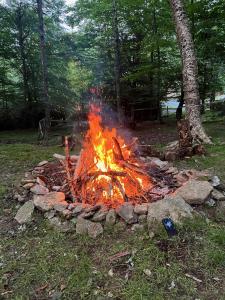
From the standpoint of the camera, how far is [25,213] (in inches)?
150

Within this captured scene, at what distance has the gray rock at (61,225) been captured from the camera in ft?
11.2

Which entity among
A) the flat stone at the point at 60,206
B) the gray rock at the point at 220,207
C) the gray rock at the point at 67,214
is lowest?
the gray rock at the point at 220,207

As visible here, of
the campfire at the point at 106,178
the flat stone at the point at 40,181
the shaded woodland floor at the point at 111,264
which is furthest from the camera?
the flat stone at the point at 40,181

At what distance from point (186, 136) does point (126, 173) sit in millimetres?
2787

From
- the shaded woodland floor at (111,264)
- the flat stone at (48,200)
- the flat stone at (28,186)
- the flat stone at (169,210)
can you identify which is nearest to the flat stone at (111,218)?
the shaded woodland floor at (111,264)

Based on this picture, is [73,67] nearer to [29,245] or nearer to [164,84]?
[164,84]

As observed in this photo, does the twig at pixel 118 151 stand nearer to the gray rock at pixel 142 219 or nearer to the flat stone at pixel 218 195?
the gray rock at pixel 142 219

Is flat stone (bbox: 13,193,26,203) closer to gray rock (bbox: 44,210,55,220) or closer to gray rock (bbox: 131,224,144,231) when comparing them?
gray rock (bbox: 44,210,55,220)

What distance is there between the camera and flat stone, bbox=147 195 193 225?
3.32 metres

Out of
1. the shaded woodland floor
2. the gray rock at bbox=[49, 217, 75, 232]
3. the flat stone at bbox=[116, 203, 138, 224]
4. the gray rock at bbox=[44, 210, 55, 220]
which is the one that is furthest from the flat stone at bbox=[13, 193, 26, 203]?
the flat stone at bbox=[116, 203, 138, 224]

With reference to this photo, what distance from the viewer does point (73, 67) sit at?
20.6 metres

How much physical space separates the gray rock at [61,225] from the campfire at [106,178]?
0.41 m

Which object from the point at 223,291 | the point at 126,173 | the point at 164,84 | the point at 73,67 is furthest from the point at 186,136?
the point at 73,67

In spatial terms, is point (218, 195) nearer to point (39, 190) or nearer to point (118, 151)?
point (118, 151)
